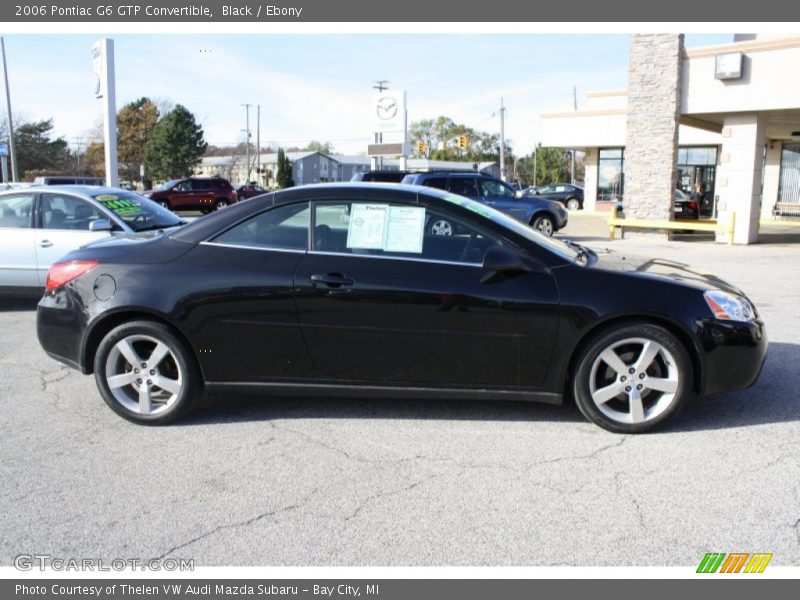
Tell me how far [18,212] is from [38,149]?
228 feet

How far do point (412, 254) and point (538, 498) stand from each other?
171 cm

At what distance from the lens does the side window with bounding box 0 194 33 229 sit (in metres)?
8.16

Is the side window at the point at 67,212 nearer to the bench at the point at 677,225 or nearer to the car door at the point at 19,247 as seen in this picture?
the car door at the point at 19,247

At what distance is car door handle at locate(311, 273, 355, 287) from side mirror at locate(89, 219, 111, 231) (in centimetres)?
463

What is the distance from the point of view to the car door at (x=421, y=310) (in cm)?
420

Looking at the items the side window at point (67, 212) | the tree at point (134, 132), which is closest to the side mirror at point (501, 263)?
the side window at point (67, 212)

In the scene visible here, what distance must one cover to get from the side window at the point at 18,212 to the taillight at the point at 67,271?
13.4ft

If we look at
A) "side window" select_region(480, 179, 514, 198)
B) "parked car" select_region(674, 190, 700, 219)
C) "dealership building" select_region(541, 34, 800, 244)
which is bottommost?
"parked car" select_region(674, 190, 700, 219)

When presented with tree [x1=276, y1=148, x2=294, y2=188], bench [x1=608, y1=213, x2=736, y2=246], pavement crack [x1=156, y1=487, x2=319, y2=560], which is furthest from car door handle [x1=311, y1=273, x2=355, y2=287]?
tree [x1=276, y1=148, x2=294, y2=188]

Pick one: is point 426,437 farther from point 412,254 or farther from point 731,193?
point 731,193

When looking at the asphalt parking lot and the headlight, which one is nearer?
the asphalt parking lot

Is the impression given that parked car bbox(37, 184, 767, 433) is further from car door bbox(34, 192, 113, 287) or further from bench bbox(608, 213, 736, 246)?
bench bbox(608, 213, 736, 246)

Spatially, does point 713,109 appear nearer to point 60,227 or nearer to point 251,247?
point 60,227

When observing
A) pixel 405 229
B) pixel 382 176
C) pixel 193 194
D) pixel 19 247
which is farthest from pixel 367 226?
pixel 193 194
